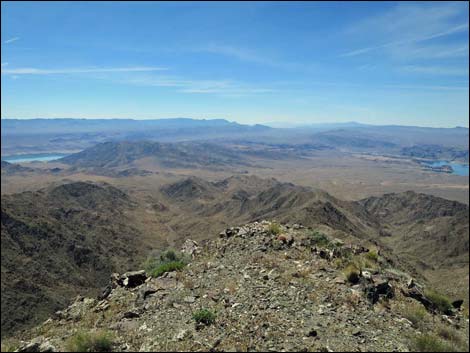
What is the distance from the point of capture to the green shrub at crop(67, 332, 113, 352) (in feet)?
23.5

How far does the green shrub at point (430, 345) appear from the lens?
6.86 meters

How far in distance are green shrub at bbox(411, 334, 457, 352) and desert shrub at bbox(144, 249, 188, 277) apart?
7954 mm

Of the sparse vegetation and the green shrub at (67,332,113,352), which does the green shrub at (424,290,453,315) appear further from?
the green shrub at (67,332,113,352)

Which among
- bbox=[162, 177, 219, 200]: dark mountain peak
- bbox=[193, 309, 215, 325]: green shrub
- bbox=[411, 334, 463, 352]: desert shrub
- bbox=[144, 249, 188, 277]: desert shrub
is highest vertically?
bbox=[411, 334, 463, 352]: desert shrub

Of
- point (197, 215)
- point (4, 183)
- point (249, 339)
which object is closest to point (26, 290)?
point (249, 339)

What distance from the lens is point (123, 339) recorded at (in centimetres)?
796

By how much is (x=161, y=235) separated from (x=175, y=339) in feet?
212

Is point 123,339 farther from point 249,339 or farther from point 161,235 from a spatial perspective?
point 161,235

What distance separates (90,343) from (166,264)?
6.30 metres

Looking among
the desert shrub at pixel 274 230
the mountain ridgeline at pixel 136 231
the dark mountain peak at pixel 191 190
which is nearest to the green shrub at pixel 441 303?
the desert shrub at pixel 274 230

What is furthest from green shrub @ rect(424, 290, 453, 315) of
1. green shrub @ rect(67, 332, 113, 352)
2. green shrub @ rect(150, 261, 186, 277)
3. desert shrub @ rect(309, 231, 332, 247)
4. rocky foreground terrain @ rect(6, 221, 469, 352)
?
green shrub @ rect(67, 332, 113, 352)

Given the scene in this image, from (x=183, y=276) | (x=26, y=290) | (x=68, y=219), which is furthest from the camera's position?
(x=68, y=219)

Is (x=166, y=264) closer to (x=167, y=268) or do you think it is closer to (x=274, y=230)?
(x=167, y=268)

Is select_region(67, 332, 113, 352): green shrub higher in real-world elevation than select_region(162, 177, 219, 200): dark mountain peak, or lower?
higher
